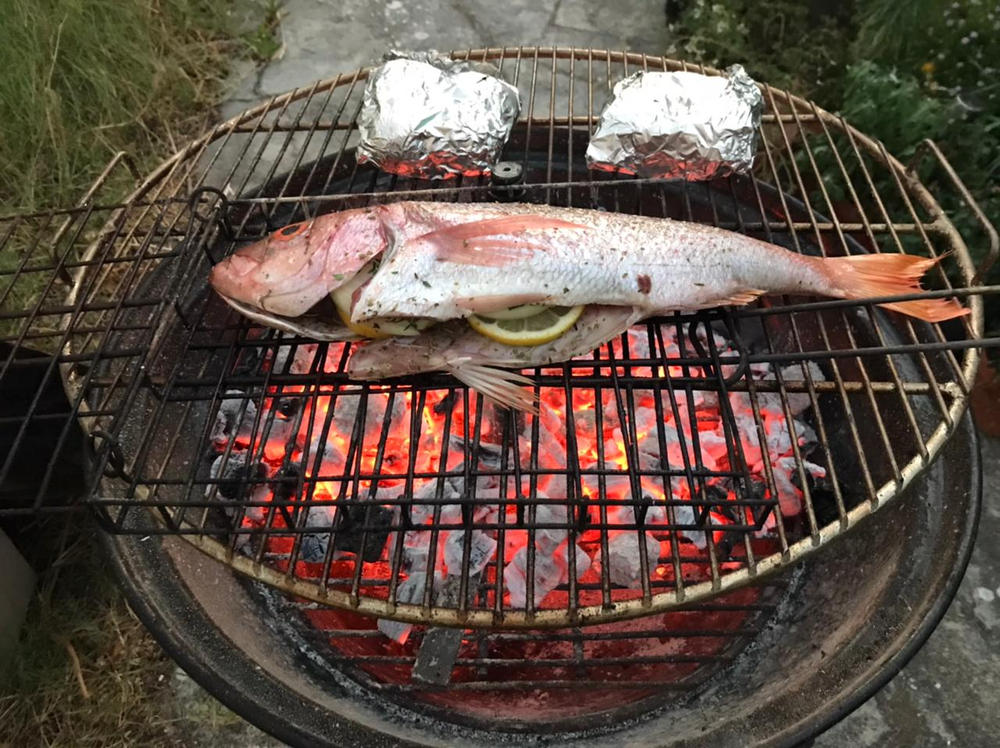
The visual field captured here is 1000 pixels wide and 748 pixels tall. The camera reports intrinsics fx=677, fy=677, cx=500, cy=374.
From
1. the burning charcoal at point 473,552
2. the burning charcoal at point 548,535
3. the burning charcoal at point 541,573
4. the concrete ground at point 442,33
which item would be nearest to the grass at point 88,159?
the concrete ground at point 442,33

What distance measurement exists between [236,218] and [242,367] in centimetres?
61

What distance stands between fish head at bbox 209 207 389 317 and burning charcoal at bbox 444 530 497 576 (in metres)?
0.96

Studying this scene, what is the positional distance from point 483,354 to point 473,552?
73 centimetres

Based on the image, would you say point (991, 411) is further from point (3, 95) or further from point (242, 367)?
point (3, 95)

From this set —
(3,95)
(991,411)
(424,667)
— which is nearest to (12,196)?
(3,95)

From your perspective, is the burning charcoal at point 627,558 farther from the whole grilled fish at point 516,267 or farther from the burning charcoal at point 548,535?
the whole grilled fish at point 516,267

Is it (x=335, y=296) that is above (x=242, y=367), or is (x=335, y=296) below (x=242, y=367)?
above

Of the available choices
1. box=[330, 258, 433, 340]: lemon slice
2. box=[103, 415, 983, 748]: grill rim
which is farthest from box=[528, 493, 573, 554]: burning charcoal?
box=[330, 258, 433, 340]: lemon slice

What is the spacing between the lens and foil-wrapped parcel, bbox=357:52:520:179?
264cm

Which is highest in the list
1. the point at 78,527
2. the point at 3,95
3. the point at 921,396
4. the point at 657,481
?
the point at 921,396

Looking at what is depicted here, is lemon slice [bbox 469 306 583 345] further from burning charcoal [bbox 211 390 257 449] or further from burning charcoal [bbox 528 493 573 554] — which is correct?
burning charcoal [bbox 211 390 257 449]

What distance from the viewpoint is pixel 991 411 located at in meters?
3.31

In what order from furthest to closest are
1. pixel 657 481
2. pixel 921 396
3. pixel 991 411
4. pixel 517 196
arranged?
pixel 991 411 → pixel 517 196 → pixel 657 481 → pixel 921 396

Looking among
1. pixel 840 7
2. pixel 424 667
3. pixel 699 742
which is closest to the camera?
pixel 699 742
